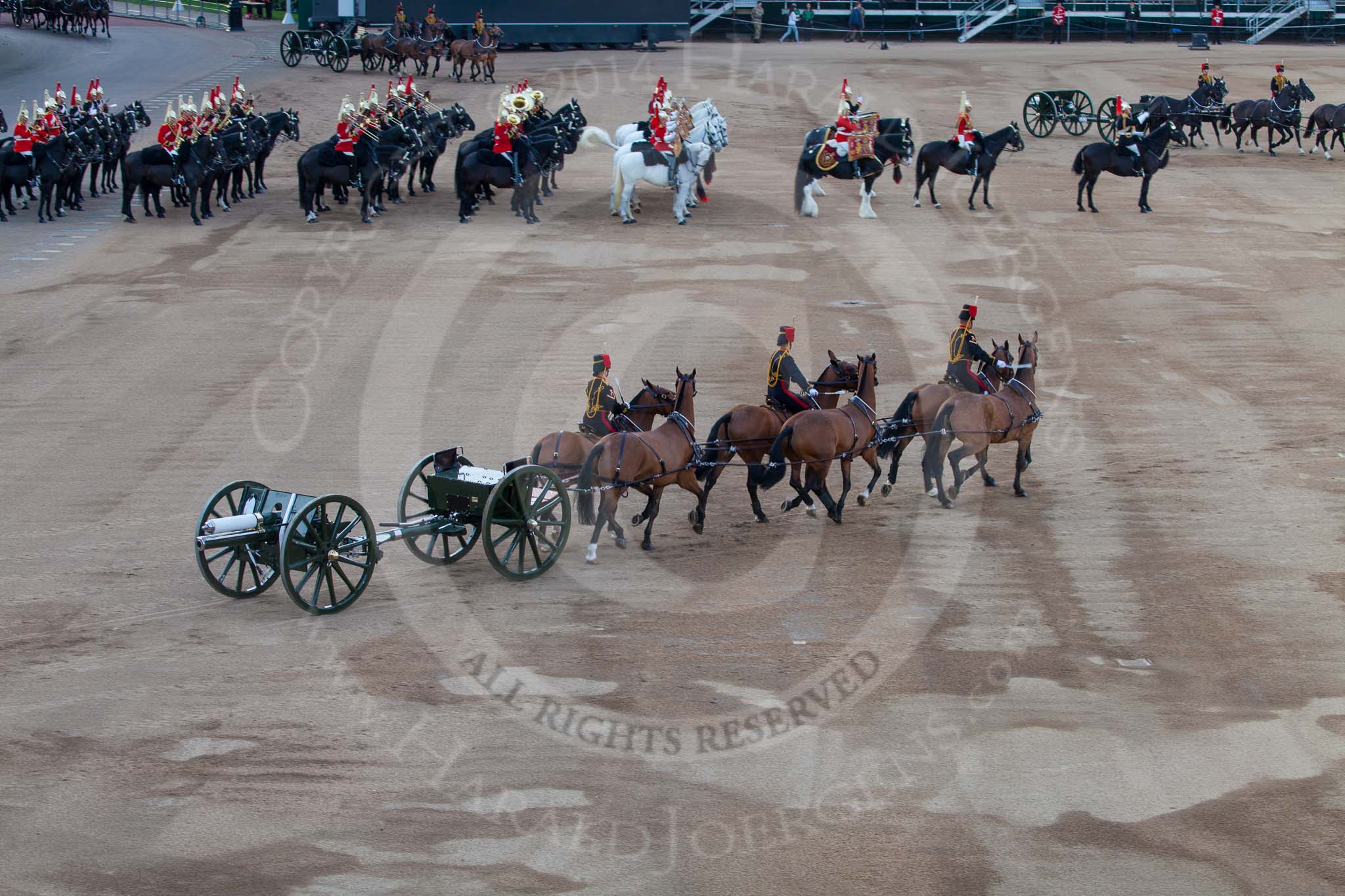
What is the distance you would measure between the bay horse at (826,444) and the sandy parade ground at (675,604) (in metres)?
0.35

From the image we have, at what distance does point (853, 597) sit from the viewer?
10430 mm

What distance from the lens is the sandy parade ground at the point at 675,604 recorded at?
7305 mm

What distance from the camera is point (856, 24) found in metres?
46.7

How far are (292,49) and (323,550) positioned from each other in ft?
111

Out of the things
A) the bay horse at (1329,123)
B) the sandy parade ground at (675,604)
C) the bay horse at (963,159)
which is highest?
the bay horse at (1329,123)

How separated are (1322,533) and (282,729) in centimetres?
907

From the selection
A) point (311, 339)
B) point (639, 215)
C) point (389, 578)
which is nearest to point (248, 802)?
point (389, 578)

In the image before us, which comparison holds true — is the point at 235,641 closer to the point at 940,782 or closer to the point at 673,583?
the point at 673,583

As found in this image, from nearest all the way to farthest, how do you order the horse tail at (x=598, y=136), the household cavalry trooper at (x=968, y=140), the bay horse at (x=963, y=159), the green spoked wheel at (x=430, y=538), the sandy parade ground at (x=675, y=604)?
1. the sandy parade ground at (x=675, y=604)
2. the green spoked wheel at (x=430, y=538)
3. the household cavalry trooper at (x=968, y=140)
4. the bay horse at (x=963, y=159)
5. the horse tail at (x=598, y=136)

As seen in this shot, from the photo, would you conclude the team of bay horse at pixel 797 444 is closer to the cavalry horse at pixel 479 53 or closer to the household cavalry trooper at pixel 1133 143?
the household cavalry trooper at pixel 1133 143

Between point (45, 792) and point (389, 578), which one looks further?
point (389, 578)

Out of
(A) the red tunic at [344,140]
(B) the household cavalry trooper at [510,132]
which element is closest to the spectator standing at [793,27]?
(B) the household cavalry trooper at [510,132]

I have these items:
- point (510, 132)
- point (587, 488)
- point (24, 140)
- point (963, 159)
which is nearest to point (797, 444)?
point (587, 488)

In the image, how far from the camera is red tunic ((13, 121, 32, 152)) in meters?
22.7
